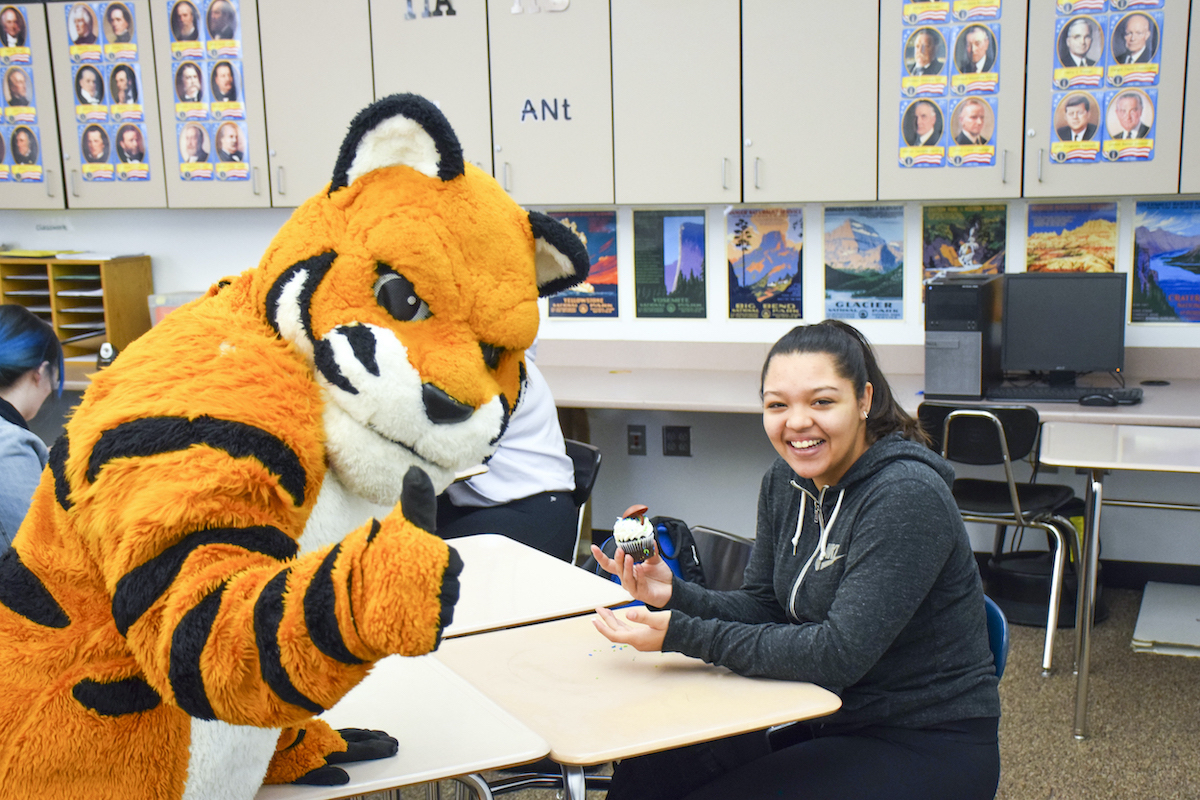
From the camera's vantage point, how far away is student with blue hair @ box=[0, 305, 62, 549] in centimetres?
183

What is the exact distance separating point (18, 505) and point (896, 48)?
280 cm

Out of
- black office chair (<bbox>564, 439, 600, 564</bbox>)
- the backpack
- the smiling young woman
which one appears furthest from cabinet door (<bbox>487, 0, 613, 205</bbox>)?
the smiling young woman

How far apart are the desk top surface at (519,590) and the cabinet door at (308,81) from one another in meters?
2.13

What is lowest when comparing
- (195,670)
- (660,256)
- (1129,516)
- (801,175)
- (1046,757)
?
(1046,757)

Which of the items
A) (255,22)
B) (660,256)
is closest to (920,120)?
(660,256)

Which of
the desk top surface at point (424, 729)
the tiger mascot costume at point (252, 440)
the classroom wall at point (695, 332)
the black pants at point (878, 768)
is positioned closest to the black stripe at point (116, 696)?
the tiger mascot costume at point (252, 440)

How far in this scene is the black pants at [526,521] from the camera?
99.0 inches

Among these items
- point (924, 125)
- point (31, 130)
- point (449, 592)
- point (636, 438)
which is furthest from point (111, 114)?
point (449, 592)

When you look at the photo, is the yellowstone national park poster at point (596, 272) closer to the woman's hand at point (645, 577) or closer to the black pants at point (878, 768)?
the woman's hand at point (645, 577)

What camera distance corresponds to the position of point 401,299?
91cm

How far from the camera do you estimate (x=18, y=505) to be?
178cm

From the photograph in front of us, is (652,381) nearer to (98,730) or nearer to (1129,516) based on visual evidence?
(1129,516)

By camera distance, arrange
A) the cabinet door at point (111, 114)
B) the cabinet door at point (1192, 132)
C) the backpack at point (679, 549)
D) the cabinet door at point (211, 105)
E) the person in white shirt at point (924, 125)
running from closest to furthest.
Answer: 1. the backpack at point (679, 549)
2. the cabinet door at point (1192, 132)
3. the person in white shirt at point (924, 125)
4. the cabinet door at point (211, 105)
5. the cabinet door at point (111, 114)

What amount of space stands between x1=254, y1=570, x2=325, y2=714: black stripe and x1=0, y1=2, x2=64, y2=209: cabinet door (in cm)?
406
